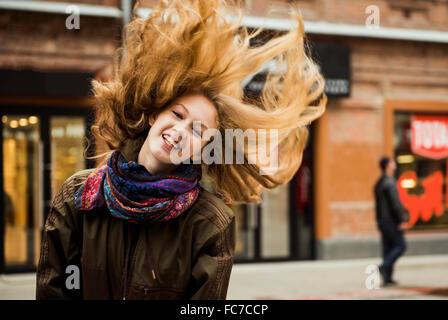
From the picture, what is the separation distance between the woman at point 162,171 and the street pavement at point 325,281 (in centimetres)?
525

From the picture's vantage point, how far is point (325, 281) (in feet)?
28.7

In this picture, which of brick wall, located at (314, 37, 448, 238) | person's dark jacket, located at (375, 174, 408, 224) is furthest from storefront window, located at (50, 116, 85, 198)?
person's dark jacket, located at (375, 174, 408, 224)

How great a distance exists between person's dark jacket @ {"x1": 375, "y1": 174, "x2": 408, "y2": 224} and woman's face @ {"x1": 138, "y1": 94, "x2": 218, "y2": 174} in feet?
21.3

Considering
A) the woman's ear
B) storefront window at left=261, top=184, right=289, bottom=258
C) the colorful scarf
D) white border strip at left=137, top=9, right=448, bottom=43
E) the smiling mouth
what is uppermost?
white border strip at left=137, top=9, right=448, bottom=43

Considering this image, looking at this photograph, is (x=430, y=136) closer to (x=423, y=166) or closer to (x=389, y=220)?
(x=423, y=166)

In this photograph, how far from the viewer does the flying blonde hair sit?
216cm

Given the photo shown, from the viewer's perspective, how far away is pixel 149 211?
1948mm

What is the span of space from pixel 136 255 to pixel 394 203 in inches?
266

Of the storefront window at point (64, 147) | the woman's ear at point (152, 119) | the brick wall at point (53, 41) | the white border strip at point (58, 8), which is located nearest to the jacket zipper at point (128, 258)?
the woman's ear at point (152, 119)

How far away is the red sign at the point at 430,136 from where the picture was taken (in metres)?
11.5

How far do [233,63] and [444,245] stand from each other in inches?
→ 417

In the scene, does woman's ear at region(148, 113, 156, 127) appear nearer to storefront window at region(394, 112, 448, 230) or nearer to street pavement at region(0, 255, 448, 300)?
street pavement at region(0, 255, 448, 300)
